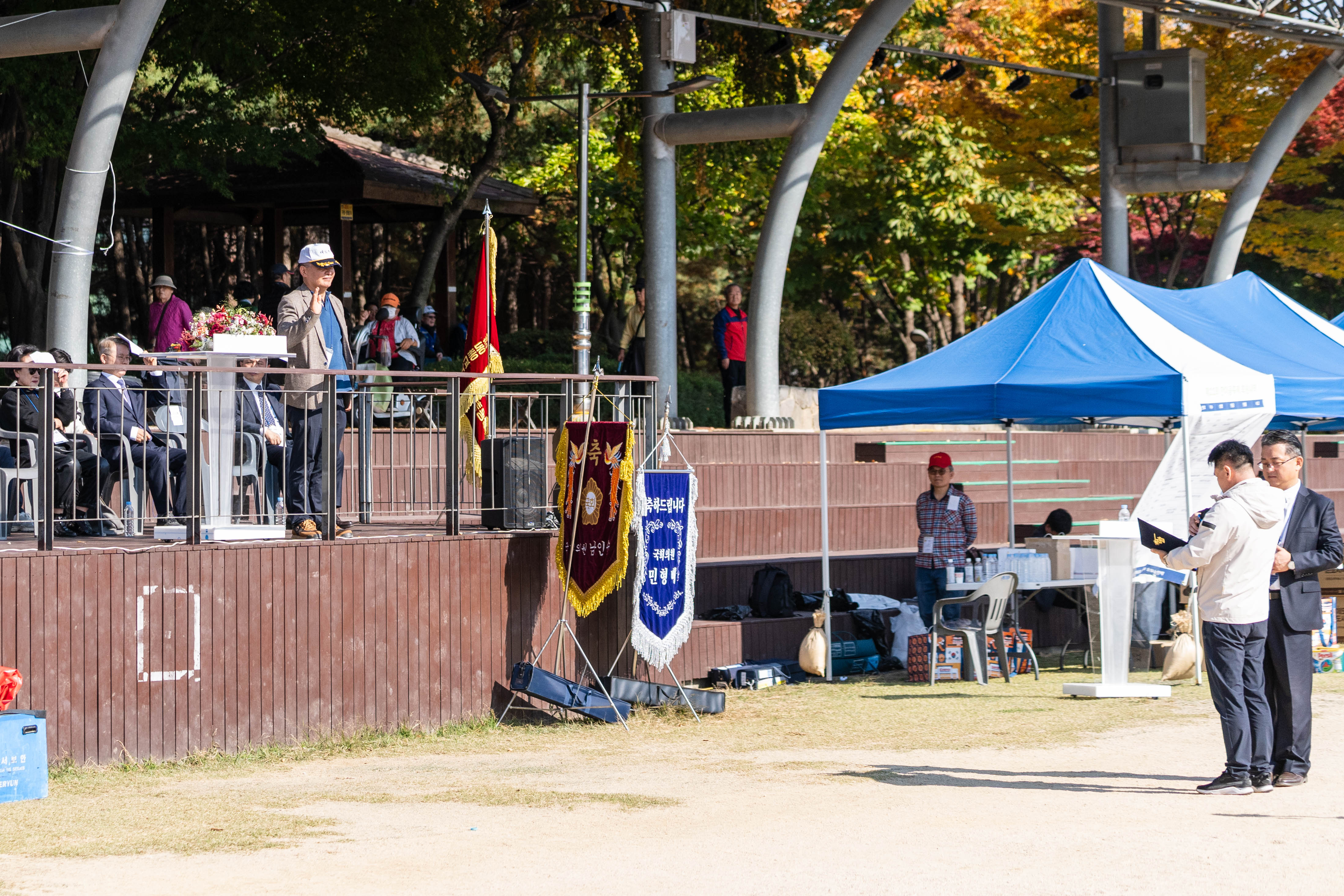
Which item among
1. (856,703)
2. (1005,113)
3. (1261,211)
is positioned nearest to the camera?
(856,703)

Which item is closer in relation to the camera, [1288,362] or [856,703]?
[856,703]

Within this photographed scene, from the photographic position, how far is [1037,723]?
10.6m

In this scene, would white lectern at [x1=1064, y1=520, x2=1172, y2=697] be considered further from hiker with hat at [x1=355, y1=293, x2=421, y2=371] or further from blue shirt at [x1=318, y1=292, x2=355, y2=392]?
hiker with hat at [x1=355, y1=293, x2=421, y2=371]

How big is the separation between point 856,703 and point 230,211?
18.7 meters

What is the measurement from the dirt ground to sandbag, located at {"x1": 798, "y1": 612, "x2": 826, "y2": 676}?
168 centimetres

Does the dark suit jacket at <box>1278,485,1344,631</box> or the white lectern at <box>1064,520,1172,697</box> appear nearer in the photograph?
the dark suit jacket at <box>1278,485,1344,631</box>

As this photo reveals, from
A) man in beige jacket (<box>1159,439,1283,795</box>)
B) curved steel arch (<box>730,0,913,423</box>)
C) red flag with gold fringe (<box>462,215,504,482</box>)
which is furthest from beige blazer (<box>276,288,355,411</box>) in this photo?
Answer: curved steel arch (<box>730,0,913,423</box>)

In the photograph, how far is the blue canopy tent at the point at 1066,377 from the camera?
38.7 feet

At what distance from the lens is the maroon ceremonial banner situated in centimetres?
1100

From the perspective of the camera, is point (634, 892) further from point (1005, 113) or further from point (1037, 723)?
point (1005, 113)

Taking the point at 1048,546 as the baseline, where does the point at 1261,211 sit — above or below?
above

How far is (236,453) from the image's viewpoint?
10.0m

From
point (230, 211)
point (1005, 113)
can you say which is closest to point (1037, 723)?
point (1005, 113)

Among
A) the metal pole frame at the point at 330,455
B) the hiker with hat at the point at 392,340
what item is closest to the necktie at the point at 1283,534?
the metal pole frame at the point at 330,455
